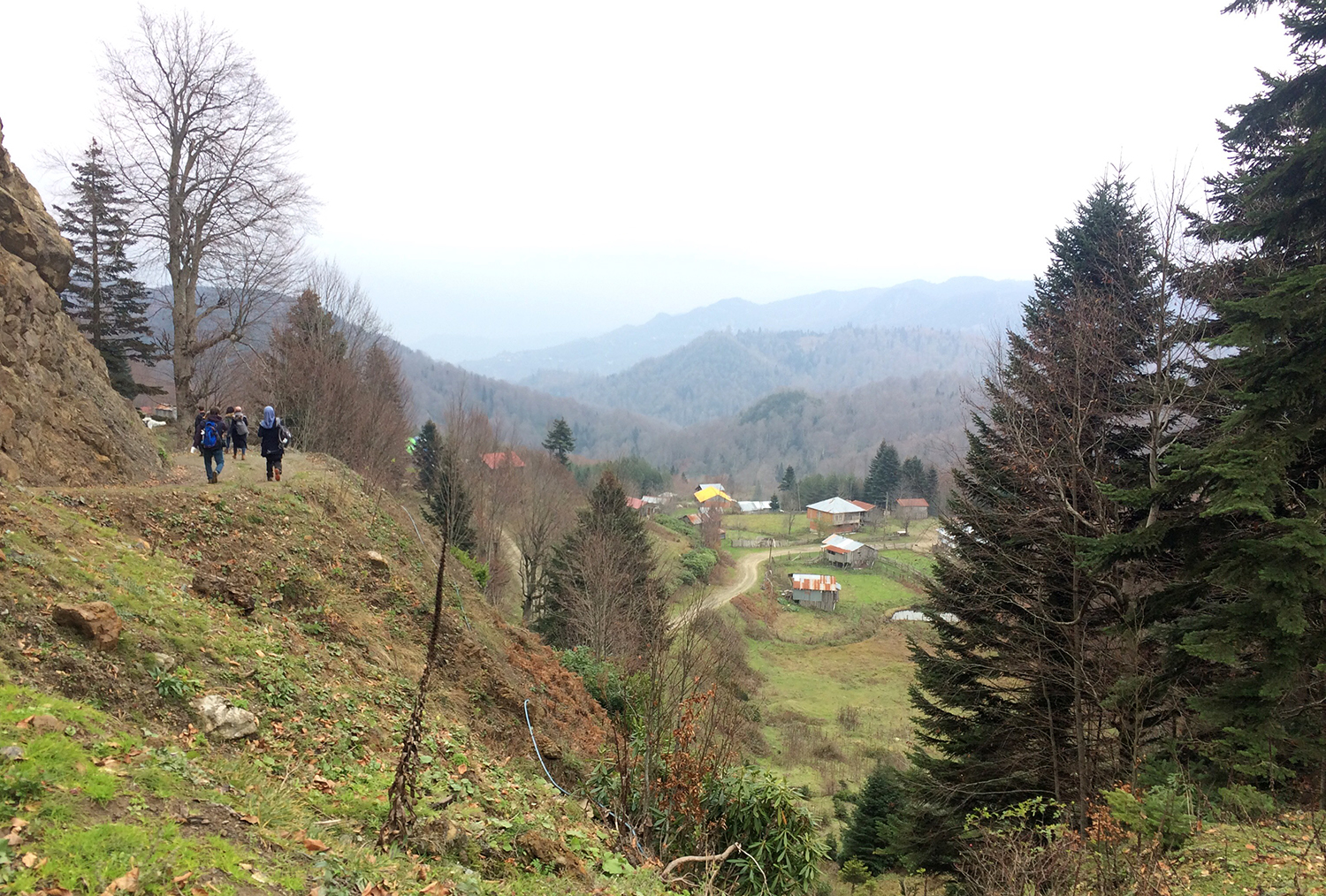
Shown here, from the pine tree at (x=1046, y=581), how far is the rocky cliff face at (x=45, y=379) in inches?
590

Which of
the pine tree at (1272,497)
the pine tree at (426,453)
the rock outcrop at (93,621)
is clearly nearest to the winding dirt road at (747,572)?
the pine tree at (426,453)

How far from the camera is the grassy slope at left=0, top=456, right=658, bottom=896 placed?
372 centimetres

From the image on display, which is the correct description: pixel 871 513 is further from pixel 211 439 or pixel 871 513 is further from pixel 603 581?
pixel 211 439

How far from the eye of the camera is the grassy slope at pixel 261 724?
147 inches

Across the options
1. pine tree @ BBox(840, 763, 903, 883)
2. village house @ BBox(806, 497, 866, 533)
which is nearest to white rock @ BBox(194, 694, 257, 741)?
pine tree @ BBox(840, 763, 903, 883)

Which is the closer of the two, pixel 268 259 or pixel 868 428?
pixel 268 259

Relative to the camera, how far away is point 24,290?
973 cm

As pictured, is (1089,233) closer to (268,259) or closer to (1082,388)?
(1082,388)

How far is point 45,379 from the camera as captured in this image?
980cm

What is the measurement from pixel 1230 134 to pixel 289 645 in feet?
47.9

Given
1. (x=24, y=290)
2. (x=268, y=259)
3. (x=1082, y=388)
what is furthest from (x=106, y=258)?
(x=1082, y=388)

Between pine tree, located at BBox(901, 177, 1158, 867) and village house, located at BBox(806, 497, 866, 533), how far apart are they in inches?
2420

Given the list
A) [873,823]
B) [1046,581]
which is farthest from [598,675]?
[1046,581]

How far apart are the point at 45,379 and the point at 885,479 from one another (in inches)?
3101
